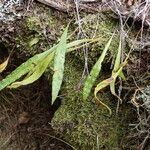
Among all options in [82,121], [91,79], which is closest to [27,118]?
[82,121]

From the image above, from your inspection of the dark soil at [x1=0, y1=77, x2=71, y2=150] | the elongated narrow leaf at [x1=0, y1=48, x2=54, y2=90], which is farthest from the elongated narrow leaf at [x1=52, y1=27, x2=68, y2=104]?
the dark soil at [x1=0, y1=77, x2=71, y2=150]

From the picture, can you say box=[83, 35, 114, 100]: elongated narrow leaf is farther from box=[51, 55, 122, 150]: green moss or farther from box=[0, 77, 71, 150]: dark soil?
box=[0, 77, 71, 150]: dark soil

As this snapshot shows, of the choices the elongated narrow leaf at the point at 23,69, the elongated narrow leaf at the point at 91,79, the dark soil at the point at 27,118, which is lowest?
the dark soil at the point at 27,118

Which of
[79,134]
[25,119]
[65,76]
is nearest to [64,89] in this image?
[65,76]

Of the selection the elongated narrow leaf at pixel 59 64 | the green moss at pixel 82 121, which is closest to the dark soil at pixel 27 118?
the green moss at pixel 82 121

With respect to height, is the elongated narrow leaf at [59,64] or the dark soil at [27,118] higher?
the elongated narrow leaf at [59,64]

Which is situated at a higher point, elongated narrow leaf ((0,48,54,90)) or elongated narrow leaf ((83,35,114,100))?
elongated narrow leaf ((0,48,54,90))

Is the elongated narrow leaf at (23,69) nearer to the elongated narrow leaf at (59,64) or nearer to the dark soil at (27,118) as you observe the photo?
the elongated narrow leaf at (59,64)

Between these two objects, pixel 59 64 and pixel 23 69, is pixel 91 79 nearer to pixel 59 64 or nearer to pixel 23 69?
pixel 59 64

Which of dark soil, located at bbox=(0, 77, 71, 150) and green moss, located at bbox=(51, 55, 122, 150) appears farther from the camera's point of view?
dark soil, located at bbox=(0, 77, 71, 150)
